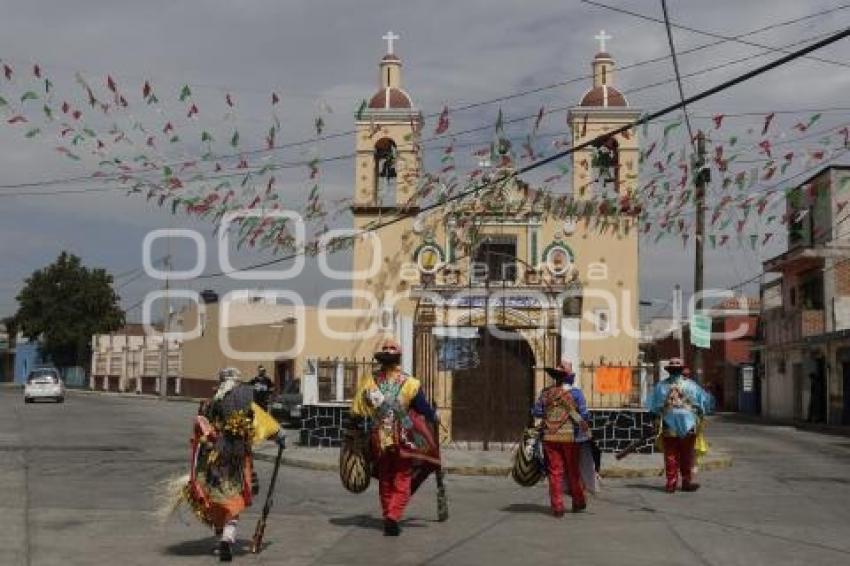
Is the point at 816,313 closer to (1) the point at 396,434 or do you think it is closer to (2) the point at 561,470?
(2) the point at 561,470

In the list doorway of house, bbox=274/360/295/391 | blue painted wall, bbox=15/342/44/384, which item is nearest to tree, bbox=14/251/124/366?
blue painted wall, bbox=15/342/44/384

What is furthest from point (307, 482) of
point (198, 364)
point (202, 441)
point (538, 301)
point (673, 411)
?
point (198, 364)

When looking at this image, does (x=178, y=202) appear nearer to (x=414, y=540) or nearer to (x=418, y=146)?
(x=418, y=146)

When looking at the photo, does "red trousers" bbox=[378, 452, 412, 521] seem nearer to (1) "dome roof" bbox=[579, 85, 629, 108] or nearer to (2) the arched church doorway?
(2) the arched church doorway

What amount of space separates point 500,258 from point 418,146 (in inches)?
476

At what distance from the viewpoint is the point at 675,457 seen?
12656mm

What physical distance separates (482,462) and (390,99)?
13.3 m

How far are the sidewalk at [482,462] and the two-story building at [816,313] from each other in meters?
16.4

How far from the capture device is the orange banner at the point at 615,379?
18.0 meters

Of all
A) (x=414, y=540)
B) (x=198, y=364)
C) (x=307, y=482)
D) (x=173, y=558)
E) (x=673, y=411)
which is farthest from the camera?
(x=198, y=364)

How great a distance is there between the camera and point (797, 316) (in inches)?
1452

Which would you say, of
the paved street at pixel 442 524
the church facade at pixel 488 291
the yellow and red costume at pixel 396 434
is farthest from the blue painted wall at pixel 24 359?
the yellow and red costume at pixel 396 434

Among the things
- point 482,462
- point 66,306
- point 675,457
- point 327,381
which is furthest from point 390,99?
point 66,306

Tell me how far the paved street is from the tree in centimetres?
5901
